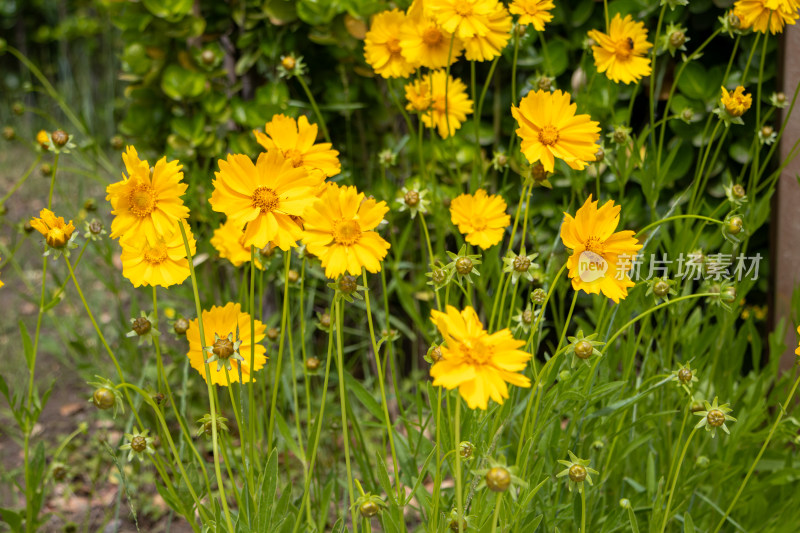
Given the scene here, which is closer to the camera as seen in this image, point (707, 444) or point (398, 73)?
point (398, 73)

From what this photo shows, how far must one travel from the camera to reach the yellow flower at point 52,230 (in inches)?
32.7

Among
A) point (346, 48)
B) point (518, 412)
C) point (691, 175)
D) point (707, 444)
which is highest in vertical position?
point (346, 48)

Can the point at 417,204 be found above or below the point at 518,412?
above

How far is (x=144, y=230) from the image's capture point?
75 centimetres

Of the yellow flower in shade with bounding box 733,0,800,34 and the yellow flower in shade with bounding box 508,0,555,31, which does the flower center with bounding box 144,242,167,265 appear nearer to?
the yellow flower in shade with bounding box 508,0,555,31

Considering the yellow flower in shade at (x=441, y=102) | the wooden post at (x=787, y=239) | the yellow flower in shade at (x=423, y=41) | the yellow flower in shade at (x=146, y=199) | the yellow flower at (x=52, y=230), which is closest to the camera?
the yellow flower in shade at (x=146, y=199)

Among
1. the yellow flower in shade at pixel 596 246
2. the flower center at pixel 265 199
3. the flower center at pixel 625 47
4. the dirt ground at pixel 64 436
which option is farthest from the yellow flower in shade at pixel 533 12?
the dirt ground at pixel 64 436

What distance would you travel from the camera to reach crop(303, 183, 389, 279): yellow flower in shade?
0.74m

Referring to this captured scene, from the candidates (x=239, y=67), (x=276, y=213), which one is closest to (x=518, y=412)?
(x=276, y=213)

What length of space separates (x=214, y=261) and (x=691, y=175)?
1.06 meters

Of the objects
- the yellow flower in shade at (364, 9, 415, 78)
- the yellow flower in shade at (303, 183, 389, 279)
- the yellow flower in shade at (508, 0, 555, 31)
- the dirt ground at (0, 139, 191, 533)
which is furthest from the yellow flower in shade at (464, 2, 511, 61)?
the dirt ground at (0, 139, 191, 533)

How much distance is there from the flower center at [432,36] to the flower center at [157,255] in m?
0.50

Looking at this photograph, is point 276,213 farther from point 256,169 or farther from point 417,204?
point 417,204

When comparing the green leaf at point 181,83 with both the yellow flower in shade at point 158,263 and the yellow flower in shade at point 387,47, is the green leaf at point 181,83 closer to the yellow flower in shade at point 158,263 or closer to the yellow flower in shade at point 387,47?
the yellow flower in shade at point 387,47
